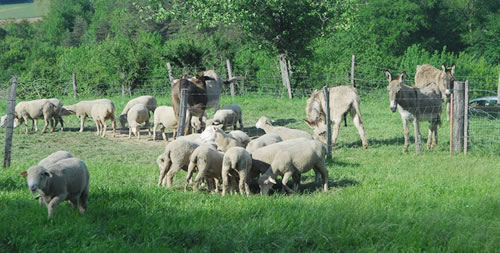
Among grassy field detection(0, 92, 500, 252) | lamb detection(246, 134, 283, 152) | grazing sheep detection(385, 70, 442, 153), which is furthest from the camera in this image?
grazing sheep detection(385, 70, 442, 153)

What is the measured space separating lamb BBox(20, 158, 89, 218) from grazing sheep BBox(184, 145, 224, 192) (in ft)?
6.03

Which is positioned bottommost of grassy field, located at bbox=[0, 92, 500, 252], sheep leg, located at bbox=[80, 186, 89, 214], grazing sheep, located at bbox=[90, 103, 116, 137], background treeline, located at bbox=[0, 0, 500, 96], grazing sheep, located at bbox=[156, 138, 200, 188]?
grassy field, located at bbox=[0, 92, 500, 252]

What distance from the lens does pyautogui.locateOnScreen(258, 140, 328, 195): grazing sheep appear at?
7980 mm

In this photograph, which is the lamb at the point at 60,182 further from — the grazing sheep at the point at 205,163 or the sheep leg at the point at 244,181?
the sheep leg at the point at 244,181

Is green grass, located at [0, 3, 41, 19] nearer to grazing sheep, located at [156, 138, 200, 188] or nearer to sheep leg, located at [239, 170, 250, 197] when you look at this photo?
grazing sheep, located at [156, 138, 200, 188]

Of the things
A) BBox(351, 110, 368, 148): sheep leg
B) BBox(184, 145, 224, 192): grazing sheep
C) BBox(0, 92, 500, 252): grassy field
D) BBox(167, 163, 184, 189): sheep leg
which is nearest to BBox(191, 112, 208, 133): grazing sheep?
BBox(0, 92, 500, 252): grassy field

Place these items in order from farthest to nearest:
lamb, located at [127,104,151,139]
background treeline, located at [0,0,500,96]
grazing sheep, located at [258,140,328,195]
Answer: background treeline, located at [0,0,500,96] → lamb, located at [127,104,151,139] → grazing sheep, located at [258,140,328,195]

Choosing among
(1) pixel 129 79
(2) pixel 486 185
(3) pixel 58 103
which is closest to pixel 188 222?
(2) pixel 486 185

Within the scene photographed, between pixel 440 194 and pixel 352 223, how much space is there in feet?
7.46

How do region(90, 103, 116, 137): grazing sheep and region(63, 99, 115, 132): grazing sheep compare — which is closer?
region(90, 103, 116, 137): grazing sheep

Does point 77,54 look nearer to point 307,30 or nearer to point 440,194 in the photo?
point 307,30

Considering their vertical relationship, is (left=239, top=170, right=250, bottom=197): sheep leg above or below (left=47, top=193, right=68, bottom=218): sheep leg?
below

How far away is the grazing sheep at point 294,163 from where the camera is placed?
7980mm

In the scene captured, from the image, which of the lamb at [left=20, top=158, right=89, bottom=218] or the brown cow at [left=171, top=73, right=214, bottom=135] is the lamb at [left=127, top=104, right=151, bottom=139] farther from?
the lamb at [left=20, top=158, right=89, bottom=218]
